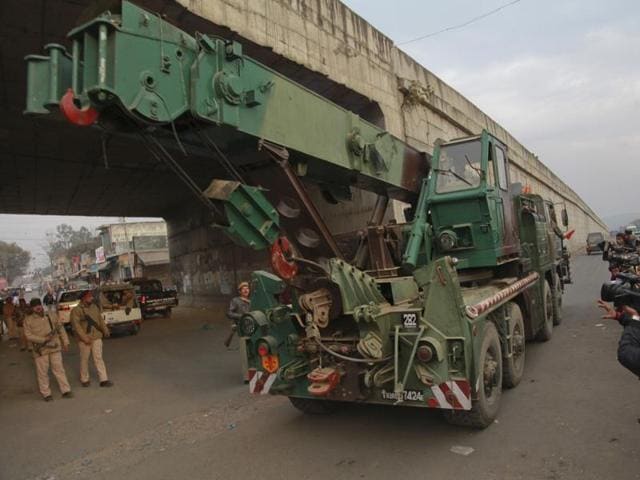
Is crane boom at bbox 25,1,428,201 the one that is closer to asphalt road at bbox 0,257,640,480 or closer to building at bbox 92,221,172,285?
asphalt road at bbox 0,257,640,480

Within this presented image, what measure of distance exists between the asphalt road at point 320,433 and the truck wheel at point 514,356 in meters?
0.18

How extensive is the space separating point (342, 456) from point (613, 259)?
10510 millimetres

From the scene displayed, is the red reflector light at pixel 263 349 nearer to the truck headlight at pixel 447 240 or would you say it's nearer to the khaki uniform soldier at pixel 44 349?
the truck headlight at pixel 447 240

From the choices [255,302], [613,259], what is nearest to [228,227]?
[255,302]

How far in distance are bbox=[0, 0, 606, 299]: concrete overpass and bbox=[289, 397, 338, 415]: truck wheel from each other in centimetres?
310

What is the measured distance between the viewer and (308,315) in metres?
4.56

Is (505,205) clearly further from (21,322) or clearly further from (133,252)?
(133,252)

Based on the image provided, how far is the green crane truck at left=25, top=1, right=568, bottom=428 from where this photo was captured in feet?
9.51

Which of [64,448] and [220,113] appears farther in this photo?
[64,448]

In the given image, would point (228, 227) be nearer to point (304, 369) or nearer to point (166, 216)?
point (304, 369)

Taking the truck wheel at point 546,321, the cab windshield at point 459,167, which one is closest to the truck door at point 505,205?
the cab windshield at point 459,167

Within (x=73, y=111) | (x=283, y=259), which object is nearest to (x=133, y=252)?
(x=283, y=259)

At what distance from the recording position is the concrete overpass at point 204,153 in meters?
8.05

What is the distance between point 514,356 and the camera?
6.10m
